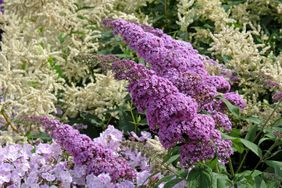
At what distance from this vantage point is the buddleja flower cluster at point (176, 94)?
2.23 metres

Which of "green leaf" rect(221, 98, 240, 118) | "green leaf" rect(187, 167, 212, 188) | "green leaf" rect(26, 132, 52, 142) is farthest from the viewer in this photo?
"green leaf" rect(26, 132, 52, 142)

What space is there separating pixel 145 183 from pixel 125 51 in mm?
1249

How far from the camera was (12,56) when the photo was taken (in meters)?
3.57

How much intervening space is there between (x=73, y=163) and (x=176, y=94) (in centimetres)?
80

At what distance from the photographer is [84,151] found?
102 inches

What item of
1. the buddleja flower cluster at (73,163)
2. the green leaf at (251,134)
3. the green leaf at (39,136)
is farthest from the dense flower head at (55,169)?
the green leaf at (251,134)

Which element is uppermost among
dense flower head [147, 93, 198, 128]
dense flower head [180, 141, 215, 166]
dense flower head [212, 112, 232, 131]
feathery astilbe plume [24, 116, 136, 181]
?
dense flower head [147, 93, 198, 128]

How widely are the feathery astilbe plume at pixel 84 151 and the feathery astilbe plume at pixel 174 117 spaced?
0.39m

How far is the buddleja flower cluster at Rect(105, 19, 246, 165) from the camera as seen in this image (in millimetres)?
2227

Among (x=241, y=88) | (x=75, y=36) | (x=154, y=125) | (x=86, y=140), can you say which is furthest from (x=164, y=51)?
(x=75, y=36)

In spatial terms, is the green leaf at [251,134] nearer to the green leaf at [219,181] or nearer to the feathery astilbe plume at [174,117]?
the green leaf at [219,181]

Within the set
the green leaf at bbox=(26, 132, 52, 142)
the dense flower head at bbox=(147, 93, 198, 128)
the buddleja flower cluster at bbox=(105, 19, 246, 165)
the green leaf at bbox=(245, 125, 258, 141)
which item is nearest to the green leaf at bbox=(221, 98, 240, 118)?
the buddleja flower cluster at bbox=(105, 19, 246, 165)

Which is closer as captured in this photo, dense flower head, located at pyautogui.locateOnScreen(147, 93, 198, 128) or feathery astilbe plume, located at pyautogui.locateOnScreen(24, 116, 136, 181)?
dense flower head, located at pyautogui.locateOnScreen(147, 93, 198, 128)

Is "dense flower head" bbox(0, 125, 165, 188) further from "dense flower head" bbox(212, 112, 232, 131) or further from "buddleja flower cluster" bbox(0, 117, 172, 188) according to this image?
"dense flower head" bbox(212, 112, 232, 131)
